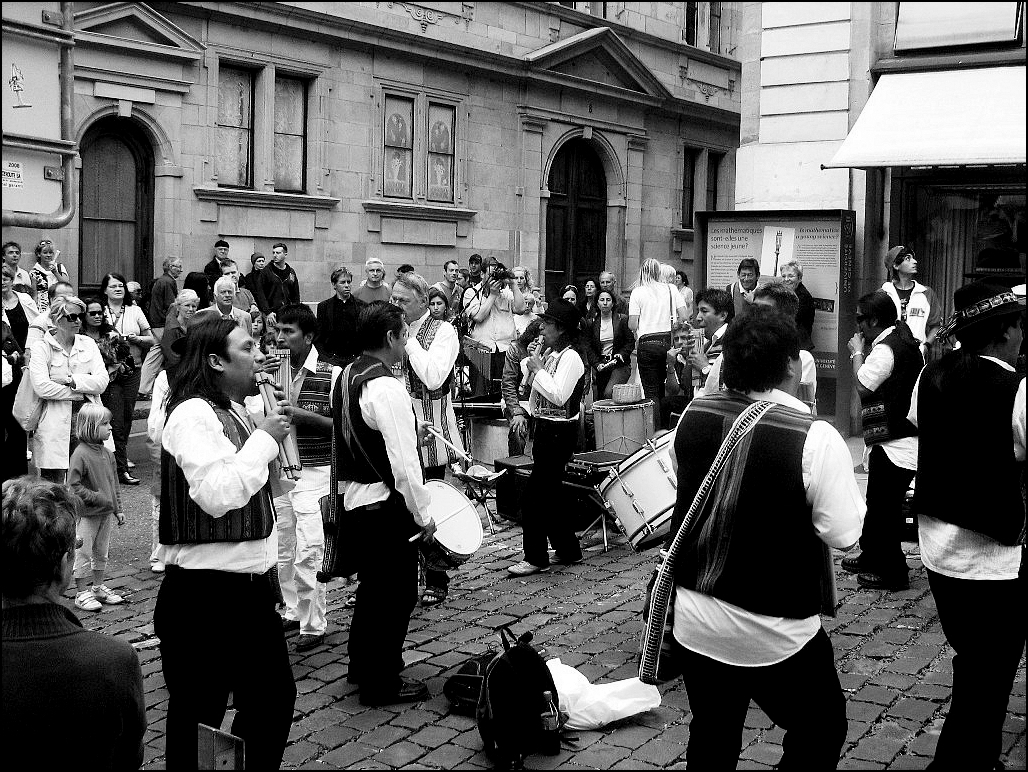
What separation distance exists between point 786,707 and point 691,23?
2528cm

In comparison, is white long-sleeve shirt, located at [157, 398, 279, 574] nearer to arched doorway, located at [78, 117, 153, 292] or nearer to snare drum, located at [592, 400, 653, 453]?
snare drum, located at [592, 400, 653, 453]

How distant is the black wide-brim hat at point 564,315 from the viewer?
789 cm

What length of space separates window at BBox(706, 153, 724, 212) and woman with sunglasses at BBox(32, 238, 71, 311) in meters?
16.8

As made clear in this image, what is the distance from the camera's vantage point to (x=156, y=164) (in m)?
16.9

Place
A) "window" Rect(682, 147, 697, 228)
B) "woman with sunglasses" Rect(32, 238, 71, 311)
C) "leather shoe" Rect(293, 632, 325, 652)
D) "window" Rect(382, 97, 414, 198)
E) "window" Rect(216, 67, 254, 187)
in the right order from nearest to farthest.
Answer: "leather shoe" Rect(293, 632, 325, 652)
"woman with sunglasses" Rect(32, 238, 71, 311)
"window" Rect(216, 67, 254, 187)
"window" Rect(382, 97, 414, 198)
"window" Rect(682, 147, 697, 228)

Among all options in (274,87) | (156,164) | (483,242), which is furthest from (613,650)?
(483,242)

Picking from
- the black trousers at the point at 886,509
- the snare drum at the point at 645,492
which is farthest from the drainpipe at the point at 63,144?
the black trousers at the point at 886,509

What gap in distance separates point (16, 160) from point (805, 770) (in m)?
2.94

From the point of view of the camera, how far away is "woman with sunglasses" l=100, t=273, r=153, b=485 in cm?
1084

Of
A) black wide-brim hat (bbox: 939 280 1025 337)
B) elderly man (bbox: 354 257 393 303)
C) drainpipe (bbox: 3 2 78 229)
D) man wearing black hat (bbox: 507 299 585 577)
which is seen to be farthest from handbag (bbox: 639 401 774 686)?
elderly man (bbox: 354 257 393 303)

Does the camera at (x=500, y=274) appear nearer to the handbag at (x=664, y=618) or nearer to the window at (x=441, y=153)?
the window at (x=441, y=153)

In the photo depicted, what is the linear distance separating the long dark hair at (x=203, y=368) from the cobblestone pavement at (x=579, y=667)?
5.38 ft

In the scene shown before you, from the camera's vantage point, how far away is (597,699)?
207 inches

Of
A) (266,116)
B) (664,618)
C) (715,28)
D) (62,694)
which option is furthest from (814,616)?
(715,28)
